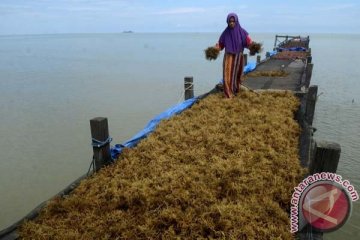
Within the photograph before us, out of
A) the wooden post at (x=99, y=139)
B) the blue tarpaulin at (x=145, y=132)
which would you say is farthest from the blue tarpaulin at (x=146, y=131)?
the wooden post at (x=99, y=139)

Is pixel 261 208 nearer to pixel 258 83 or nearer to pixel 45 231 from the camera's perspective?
pixel 45 231

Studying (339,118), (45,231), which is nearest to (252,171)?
(45,231)

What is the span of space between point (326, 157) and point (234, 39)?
545cm

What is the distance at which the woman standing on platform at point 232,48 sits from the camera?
7.82 metres

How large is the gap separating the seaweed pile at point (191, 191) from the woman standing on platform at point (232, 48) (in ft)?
8.16

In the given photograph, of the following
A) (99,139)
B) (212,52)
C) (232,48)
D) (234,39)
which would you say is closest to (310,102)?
(232,48)

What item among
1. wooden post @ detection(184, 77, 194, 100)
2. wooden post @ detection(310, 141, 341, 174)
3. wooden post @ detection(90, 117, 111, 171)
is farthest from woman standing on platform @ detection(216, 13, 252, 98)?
wooden post @ detection(310, 141, 341, 174)

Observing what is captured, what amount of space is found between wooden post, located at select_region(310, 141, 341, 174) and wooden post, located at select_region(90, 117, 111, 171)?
310 cm

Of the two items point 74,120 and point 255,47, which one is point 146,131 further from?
point 74,120

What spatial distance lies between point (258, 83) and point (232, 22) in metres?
4.43

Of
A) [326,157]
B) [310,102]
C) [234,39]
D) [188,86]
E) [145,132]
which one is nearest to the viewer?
[326,157]

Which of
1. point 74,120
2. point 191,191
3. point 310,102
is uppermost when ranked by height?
point 310,102

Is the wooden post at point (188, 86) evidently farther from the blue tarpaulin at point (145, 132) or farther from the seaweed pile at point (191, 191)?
the seaweed pile at point (191, 191)

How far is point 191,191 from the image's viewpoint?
154 inches
